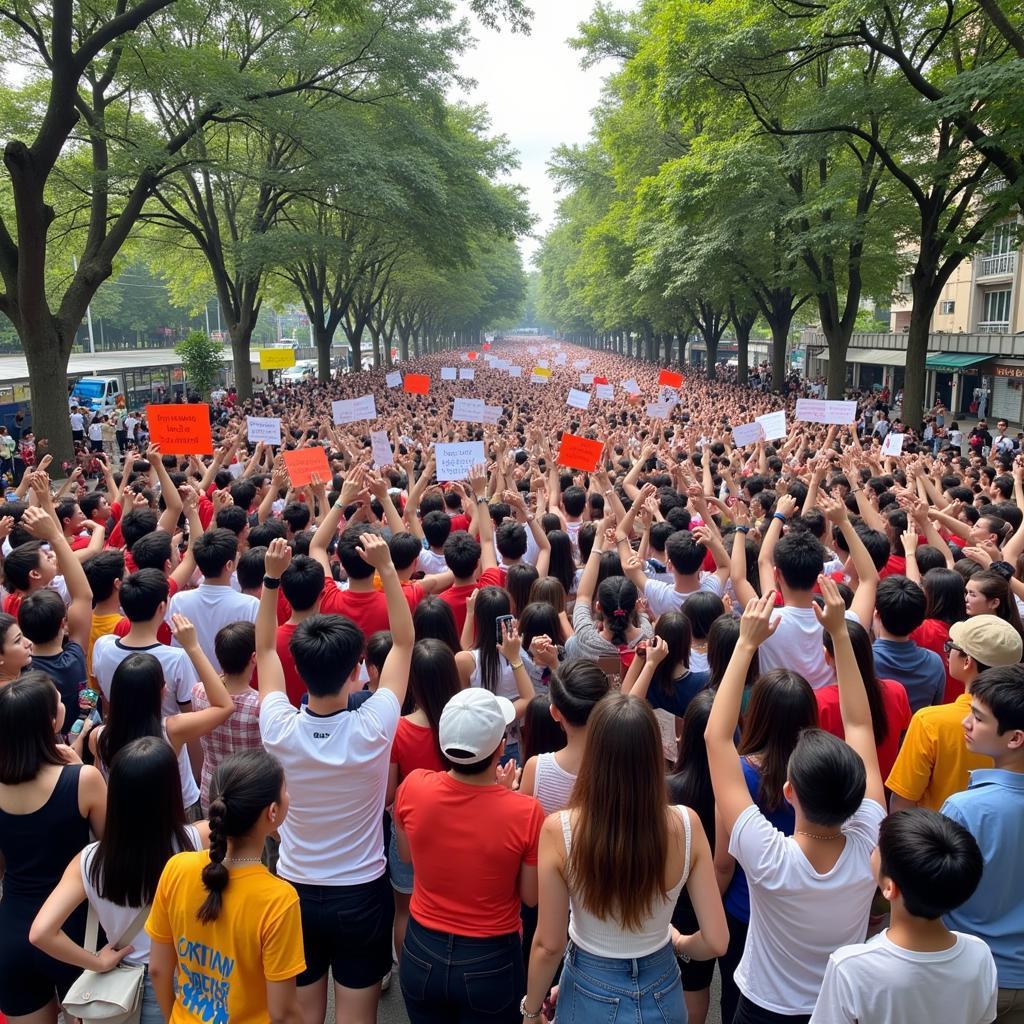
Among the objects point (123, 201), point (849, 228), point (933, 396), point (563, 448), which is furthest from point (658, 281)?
point (563, 448)

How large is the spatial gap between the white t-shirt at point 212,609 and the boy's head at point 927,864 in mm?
3596

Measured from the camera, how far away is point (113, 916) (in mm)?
2621

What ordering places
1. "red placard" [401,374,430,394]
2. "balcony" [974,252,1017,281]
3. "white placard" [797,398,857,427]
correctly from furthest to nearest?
1. "balcony" [974,252,1017,281]
2. "red placard" [401,374,430,394]
3. "white placard" [797,398,857,427]

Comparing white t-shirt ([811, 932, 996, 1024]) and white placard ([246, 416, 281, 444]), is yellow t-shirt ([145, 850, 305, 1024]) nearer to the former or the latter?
white t-shirt ([811, 932, 996, 1024])

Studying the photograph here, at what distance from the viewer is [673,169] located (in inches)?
861

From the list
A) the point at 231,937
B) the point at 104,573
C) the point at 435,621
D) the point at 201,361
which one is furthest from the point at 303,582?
the point at 201,361

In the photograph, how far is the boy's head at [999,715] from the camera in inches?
101

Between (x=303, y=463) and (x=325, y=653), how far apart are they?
4.62 m

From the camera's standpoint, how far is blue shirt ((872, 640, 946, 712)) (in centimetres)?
399

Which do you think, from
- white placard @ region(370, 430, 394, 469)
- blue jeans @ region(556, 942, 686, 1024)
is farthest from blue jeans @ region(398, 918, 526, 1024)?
white placard @ region(370, 430, 394, 469)

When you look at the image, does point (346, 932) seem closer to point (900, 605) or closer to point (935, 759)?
point (935, 759)

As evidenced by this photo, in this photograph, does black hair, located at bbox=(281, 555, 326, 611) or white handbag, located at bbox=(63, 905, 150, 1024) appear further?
black hair, located at bbox=(281, 555, 326, 611)

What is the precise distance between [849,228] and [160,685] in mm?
18837

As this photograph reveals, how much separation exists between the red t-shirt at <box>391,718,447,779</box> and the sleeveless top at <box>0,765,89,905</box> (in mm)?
1134
